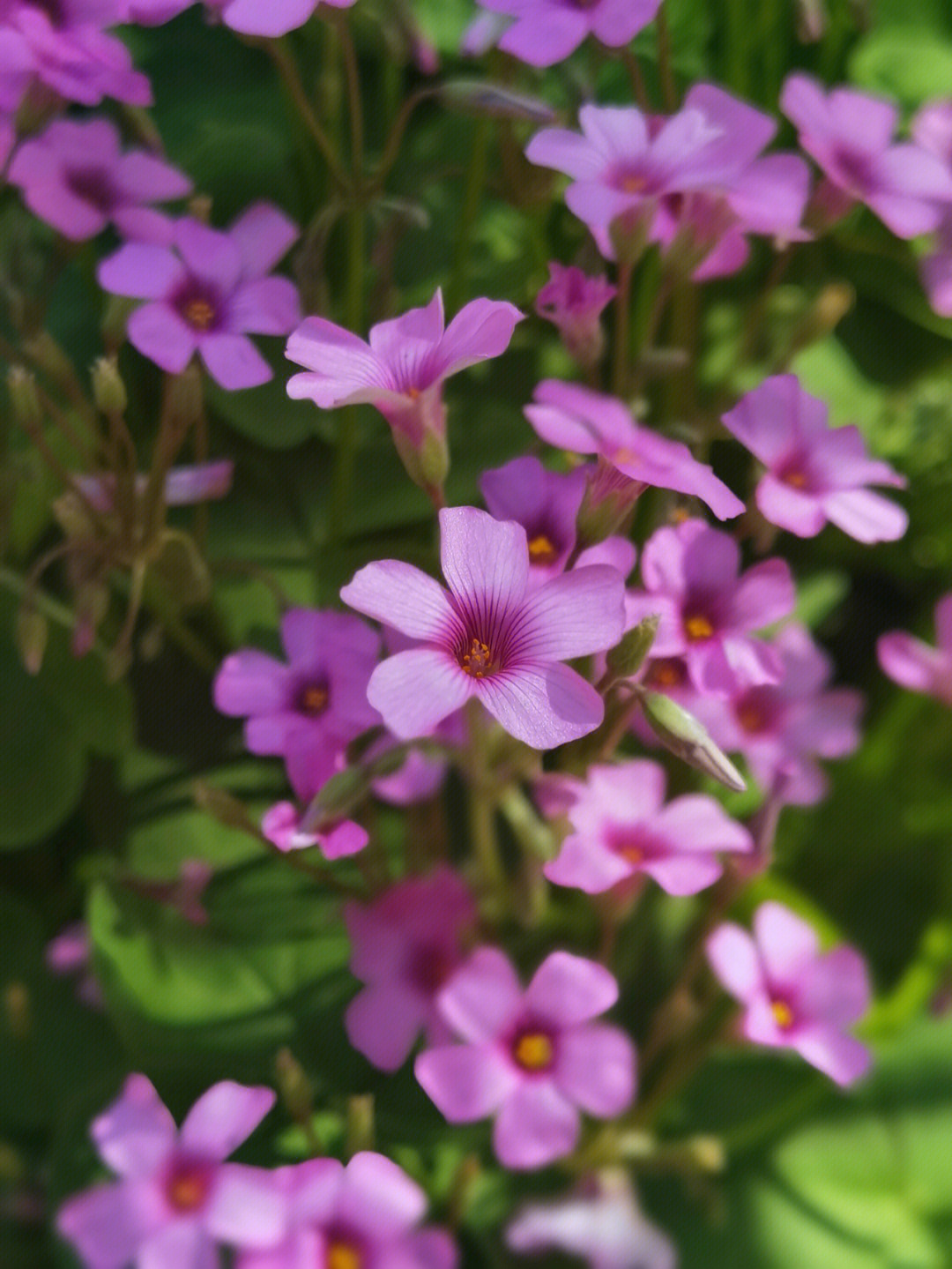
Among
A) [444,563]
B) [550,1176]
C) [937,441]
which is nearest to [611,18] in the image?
[444,563]

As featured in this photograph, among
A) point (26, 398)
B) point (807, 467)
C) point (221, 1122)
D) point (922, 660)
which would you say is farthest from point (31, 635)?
point (922, 660)

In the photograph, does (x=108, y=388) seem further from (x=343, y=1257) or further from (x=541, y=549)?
(x=343, y=1257)

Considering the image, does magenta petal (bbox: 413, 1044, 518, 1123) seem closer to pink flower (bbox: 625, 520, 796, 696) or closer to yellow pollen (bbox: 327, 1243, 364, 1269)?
yellow pollen (bbox: 327, 1243, 364, 1269)

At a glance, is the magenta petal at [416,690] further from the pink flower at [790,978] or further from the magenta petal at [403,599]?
the pink flower at [790,978]

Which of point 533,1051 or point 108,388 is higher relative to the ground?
point 108,388

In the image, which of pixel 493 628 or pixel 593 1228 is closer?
pixel 493 628
